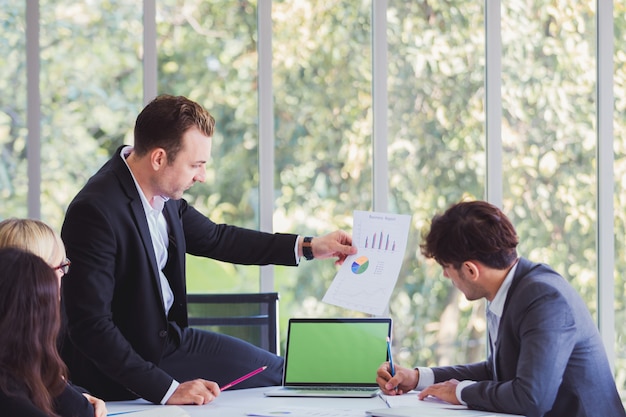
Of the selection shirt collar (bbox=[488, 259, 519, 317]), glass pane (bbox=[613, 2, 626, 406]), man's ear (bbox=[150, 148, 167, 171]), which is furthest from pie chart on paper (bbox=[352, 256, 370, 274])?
glass pane (bbox=[613, 2, 626, 406])

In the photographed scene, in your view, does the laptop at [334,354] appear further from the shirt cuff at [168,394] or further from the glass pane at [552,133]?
the glass pane at [552,133]

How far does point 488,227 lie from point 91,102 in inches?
92.6

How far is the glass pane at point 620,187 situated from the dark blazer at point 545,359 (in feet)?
7.35

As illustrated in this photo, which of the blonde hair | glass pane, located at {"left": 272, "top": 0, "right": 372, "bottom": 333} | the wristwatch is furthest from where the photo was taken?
glass pane, located at {"left": 272, "top": 0, "right": 372, "bottom": 333}

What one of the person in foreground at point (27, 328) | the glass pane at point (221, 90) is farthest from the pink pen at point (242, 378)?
the glass pane at point (221, 90)

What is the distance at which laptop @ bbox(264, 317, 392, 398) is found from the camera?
265 centimetres

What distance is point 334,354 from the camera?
8.82 ft

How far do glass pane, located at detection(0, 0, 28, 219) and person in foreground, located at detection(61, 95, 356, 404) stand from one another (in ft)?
4.61

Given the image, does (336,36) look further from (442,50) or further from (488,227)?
(488,227)

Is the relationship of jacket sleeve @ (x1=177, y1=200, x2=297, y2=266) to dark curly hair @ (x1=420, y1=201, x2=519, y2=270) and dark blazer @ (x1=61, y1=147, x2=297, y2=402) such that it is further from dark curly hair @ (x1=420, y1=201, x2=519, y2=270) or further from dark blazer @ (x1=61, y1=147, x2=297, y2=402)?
dark curly hair @ (x1=420, y1=201, x2=519, y2=270)

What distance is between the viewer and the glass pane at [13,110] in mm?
4121

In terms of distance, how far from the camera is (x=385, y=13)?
4281 millimetres

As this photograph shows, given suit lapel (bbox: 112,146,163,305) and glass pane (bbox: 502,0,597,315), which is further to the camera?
glass pane (bbox: 502,0,597,315)

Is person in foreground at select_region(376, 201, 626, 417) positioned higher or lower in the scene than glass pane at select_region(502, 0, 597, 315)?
lower
